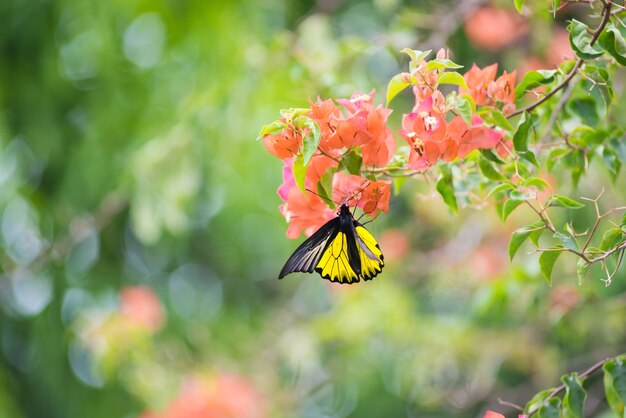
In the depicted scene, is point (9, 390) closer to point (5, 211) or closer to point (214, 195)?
point (5, 211)

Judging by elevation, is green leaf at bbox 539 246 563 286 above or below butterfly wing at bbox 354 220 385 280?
below

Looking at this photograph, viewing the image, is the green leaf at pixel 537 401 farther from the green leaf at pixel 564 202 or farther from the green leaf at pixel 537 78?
the green leaf at pixel 537 78

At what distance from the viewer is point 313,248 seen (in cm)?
91

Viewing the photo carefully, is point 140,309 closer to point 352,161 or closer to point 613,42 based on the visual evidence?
point 352,161

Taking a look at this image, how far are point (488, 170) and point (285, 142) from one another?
0.88ft

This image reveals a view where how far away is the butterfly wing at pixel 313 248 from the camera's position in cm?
90

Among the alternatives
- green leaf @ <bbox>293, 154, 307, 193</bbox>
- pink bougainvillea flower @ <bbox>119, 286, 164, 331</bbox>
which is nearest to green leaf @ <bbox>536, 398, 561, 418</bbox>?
green leaf @ <bbox>293, 154, 307, 193</bbox>

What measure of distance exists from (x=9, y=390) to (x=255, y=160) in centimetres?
178

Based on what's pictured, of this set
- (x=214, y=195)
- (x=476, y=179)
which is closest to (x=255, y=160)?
(x=214, y=195)

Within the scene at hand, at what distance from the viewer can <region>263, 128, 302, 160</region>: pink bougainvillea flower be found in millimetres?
852

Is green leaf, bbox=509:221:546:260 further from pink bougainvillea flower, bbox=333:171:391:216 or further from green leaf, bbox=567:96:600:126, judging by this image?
green leaf, bbox=567:96:600:126

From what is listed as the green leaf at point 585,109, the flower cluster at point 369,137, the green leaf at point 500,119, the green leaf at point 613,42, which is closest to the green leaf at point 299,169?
the flower cluster at point 369,137

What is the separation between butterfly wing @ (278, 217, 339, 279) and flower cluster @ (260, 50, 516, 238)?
0.03 meters

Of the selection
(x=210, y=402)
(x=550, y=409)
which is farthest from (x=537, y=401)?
(x=210, y=402)
